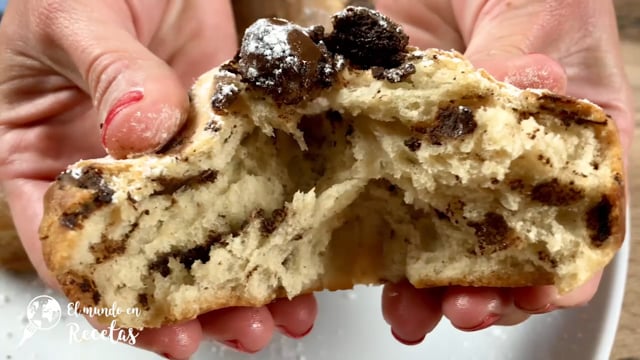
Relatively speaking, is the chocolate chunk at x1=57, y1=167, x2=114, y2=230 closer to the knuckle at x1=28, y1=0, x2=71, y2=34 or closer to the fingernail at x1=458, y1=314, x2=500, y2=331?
the knuckle at x1=28, y1=0, x2=71, y2=34

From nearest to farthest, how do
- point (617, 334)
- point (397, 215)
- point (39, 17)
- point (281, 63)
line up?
point (281, 63) < point (397, 215) < point (39, 17) < point (617, 334)

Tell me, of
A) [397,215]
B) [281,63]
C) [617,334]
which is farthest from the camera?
[617,334]

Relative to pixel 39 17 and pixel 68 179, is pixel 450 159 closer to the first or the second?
pixel 68 179

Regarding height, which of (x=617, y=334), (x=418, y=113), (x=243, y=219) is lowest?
(x=617, y=334)

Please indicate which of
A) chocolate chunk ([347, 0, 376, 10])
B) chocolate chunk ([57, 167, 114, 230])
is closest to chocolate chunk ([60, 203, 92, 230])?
chocolate chunk ([57, 167, 114, 230])

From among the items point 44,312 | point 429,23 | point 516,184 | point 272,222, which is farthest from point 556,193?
point 44,312

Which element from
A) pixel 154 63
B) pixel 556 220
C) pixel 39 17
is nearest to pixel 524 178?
pixel 556 220

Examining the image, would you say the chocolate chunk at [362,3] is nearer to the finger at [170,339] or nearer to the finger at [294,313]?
the finger at [294,313]

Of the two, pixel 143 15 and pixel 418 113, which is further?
pixel 143 15

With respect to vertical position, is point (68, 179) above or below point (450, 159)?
below
